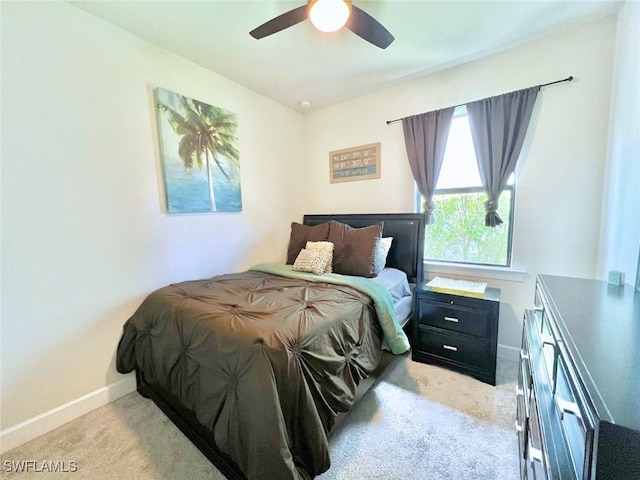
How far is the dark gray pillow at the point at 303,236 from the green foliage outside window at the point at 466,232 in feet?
3.48

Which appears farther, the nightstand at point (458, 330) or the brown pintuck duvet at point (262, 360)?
the nightstand at point (458, 330)

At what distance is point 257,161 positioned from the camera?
291 centimetres

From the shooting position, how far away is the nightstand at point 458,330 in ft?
6.49

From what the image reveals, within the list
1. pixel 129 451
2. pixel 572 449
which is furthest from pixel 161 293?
pixel 572 449

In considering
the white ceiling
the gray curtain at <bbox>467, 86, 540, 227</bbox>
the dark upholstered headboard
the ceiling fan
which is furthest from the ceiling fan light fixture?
the dark upholstered headboard

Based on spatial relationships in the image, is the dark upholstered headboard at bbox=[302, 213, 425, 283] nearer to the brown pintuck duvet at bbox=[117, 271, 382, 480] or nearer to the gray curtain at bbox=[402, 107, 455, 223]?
the gray curtain at bbox=[402, 107, 455, 223]

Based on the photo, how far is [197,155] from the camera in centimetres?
232

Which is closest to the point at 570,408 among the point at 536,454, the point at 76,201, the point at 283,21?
the point at 536,454

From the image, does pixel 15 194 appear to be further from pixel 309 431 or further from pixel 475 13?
pixel 475 13

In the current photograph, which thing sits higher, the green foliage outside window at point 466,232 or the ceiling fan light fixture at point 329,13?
the ceiling fan light fixture at point 329,13

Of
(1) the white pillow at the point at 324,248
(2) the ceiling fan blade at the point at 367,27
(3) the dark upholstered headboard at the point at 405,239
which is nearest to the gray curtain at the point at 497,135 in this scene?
(3) the dark upholstered headboard at the point at 405,239

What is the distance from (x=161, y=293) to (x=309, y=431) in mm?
1424

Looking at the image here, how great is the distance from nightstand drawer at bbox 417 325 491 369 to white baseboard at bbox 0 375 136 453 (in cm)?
238

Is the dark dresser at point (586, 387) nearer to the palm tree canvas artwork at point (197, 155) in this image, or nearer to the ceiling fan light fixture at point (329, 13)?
the ceiling fan light fixture at point (329, 13)
